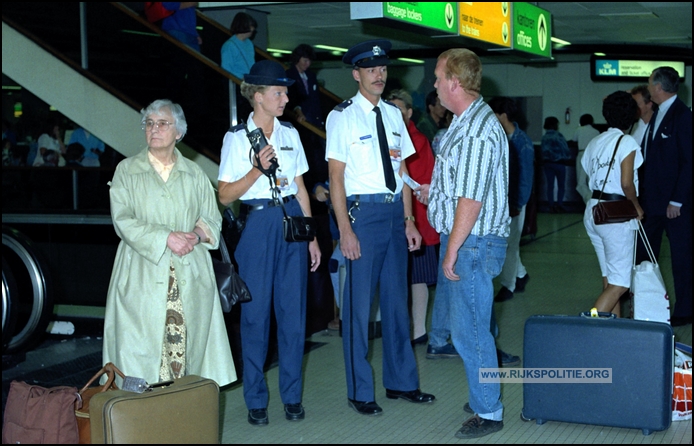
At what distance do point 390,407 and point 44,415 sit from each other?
183 cm

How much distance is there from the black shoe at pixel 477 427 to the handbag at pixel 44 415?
A: 1.69 metres

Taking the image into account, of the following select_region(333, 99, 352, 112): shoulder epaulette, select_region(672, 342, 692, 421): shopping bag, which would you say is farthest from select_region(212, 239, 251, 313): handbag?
select_region(672, 342, 692, 421): shopping bag

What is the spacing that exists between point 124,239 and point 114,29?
198 inches

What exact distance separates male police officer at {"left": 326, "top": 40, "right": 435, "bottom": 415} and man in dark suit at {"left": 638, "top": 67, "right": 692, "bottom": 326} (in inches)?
107

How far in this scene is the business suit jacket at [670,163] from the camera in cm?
621

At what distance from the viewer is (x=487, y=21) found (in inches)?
346

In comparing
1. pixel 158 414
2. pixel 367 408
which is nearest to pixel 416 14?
pixel 367 408

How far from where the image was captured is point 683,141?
6246mm

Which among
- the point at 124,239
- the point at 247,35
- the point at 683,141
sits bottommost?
the point at 124,239

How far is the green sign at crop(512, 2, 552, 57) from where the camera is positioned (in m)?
9.47

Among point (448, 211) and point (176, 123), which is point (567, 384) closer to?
point (448, 211)

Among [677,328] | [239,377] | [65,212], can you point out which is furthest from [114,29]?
[677,328]

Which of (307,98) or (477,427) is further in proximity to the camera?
(307,98)

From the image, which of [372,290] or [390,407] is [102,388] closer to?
[372,290]
